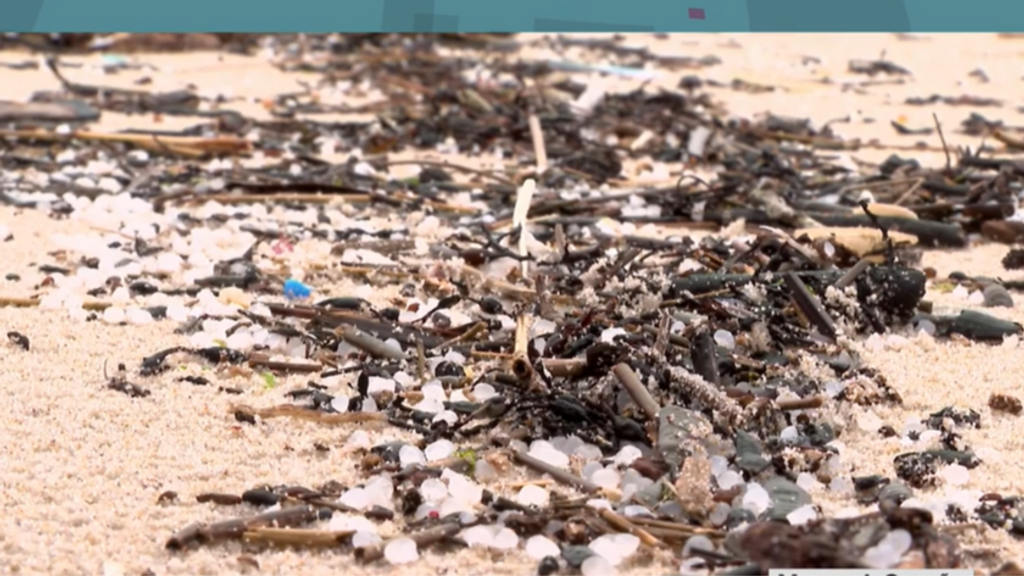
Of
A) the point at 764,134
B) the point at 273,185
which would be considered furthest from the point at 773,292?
the point at 764,134

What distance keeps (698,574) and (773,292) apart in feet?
4.71

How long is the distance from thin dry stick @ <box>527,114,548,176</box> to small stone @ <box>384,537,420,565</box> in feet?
11.3

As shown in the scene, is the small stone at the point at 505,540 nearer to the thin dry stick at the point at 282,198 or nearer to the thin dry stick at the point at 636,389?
the thin dry stick at the point at 636,389

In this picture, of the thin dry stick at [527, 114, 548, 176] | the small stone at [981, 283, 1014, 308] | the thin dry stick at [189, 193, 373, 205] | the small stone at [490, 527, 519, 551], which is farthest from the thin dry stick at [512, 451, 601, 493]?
the thin dry stick at [527, 114, 548, 176]

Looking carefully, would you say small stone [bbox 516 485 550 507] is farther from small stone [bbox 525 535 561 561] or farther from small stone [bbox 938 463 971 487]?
small stone [bbox 938 463 971 487]

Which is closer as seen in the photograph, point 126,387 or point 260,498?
point 260,498

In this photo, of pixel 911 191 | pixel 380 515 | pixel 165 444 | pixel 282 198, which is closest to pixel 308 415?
pixel 165 444

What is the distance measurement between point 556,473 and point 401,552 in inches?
16.7

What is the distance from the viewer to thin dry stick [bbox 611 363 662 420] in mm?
2508

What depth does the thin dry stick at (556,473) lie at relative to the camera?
232 centimetres

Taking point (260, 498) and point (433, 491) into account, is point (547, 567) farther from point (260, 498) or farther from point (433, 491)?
point (260, 498)

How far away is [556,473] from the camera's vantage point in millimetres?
2365

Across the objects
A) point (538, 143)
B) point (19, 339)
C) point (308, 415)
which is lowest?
point (308, 415)

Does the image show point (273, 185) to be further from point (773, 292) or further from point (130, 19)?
point (130, 19)
